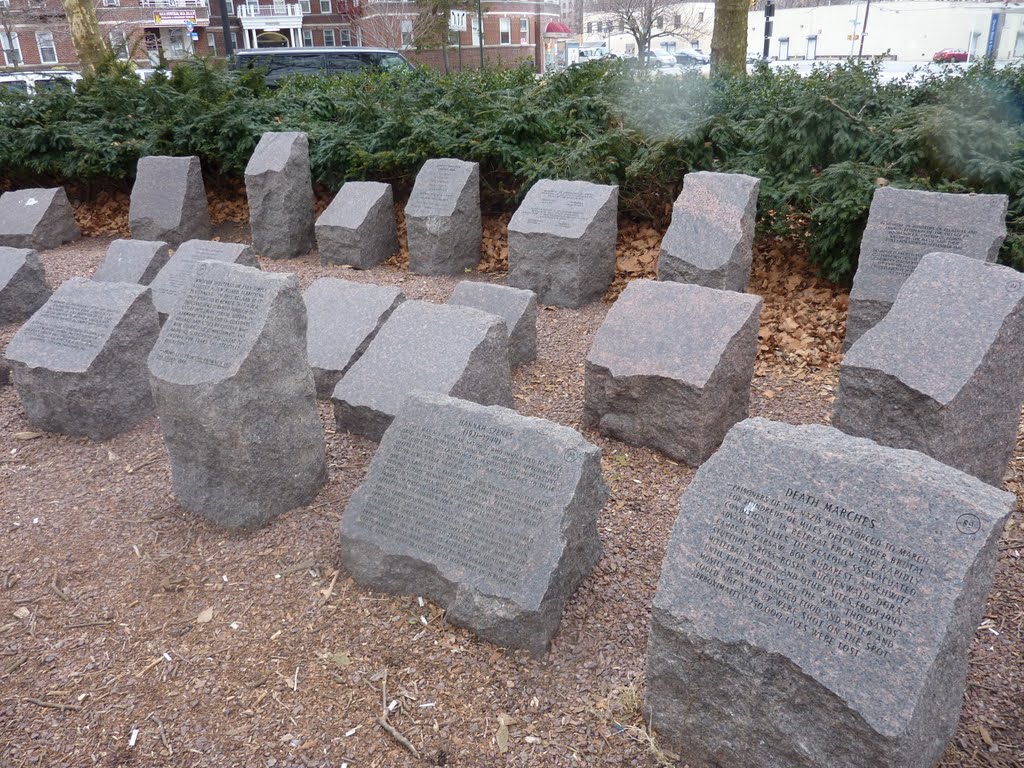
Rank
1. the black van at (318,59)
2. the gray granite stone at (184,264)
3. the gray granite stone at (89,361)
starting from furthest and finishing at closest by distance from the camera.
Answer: the black van at (318,59) → the gray granite stone at (184,264) → the gray granite stone at (89,361)

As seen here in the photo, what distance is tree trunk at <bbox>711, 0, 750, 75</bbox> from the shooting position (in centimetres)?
951

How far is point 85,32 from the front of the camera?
1288cm

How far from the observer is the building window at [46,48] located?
3456 centimetres

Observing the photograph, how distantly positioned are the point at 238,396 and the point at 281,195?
17.4 ft

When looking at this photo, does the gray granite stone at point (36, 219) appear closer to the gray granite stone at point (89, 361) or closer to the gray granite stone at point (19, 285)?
the gray granite stone at point (19, 285)

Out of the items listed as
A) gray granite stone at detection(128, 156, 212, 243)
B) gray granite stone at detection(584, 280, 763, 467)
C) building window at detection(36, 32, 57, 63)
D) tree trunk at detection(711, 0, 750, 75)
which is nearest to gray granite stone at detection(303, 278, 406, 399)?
gray granite stone at detection(584, 280, 763, 467)

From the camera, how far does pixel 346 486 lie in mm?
3939

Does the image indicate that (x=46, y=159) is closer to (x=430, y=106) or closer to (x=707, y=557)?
(x=430, y=106)

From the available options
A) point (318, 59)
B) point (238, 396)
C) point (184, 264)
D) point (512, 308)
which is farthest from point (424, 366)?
point (318, 59)

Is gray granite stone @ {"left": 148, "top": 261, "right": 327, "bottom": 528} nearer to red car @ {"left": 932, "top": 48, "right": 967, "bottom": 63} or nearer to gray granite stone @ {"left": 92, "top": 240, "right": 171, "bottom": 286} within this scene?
gray granite stone @ {"left": 92, "top": 240, "right": 171, "bottom": 286}

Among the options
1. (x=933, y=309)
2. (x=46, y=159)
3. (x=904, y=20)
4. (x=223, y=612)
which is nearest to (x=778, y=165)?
(x=933, y=309)

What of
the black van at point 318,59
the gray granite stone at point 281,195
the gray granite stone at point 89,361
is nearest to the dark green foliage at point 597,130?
the gray granite stone at point 281,195

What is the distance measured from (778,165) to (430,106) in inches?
167

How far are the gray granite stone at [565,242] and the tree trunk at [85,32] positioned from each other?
10.1m
